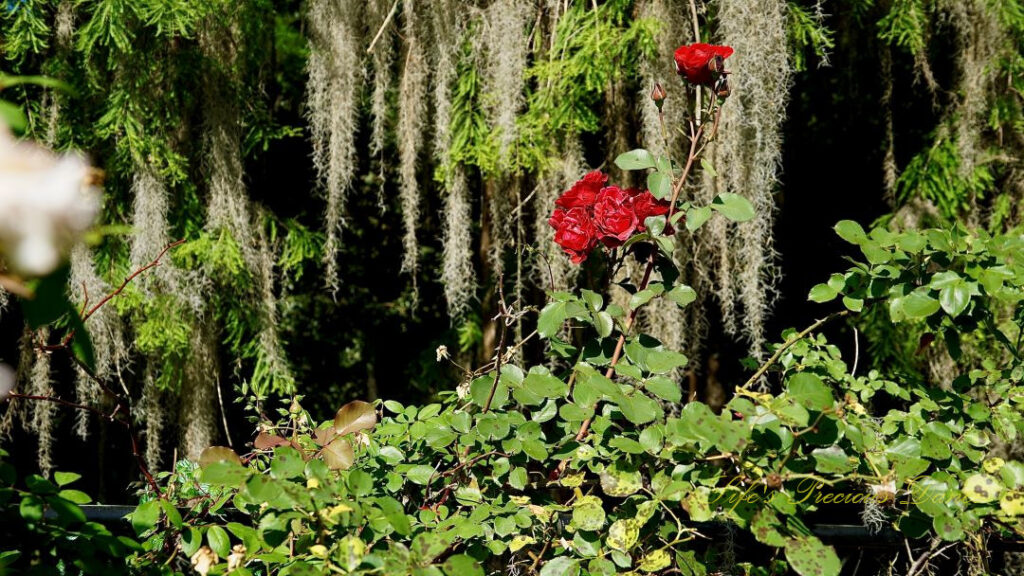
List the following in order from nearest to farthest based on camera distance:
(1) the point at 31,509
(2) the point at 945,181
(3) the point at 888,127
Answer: (1) the point at 31,509, (2) the point at 945,181, (3) the point at 888,127

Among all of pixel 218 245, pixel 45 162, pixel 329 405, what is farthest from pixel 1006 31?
pixel 329 405

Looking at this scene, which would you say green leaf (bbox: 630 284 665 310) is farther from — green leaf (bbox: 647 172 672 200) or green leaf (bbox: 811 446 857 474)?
green leaf (bbox: 811 446 857 474)

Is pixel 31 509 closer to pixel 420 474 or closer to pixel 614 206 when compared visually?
pixel 420 474

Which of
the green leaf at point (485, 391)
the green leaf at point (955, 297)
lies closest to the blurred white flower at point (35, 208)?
the green leaf at point (485, 391)

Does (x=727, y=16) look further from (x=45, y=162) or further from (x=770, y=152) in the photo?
(x=45, y=162)

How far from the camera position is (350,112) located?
1904 millimetres

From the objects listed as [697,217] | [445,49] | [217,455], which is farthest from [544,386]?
[445,49]

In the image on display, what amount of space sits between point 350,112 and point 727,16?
2.97 feet

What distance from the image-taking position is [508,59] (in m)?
1.74

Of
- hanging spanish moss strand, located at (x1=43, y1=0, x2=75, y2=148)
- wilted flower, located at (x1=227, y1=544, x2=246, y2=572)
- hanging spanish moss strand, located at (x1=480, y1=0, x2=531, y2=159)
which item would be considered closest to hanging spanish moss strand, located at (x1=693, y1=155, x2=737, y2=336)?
hanging spanish moss strand, located at (x1=480, y1=0, x2=531, y2=159)

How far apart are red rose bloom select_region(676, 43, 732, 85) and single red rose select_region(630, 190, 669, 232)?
0.50 feet

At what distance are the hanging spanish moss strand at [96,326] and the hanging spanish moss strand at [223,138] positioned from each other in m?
0.29

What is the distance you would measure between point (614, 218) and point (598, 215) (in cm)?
2

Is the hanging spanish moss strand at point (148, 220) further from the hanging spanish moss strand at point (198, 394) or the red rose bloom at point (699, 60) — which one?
the red rose bloom at point (699, 60)
